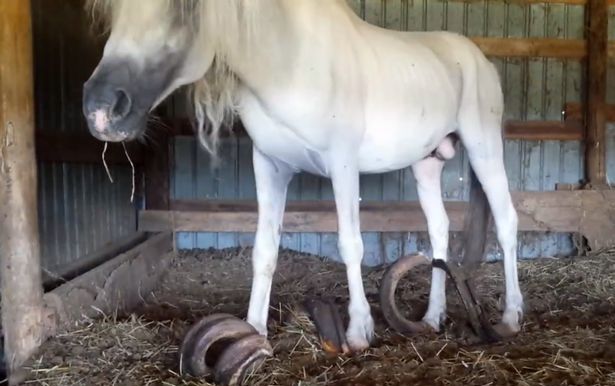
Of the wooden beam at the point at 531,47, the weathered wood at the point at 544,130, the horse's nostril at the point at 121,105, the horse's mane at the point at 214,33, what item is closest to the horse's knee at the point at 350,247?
the horse's mane at the point at 214,33

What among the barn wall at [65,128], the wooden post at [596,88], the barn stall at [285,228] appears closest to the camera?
the barn stall at [285,228]

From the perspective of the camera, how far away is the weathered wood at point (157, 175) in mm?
6156

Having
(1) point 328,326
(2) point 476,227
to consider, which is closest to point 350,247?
(1) point 328,326

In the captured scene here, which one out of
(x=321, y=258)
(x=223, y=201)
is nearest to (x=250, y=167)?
(x=223, y=201)

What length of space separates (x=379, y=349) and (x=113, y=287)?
1.71 metres

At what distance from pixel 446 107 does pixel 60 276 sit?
7.83ft

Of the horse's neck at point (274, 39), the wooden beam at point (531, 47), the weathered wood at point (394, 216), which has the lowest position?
the weathered wood at point (394, 216)

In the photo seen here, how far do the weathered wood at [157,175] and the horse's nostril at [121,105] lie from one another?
12.3ft

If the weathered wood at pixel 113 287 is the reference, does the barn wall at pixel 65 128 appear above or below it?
above

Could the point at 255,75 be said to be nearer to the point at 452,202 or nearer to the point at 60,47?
the point at 60,47

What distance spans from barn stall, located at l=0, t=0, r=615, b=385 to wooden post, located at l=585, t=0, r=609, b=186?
0.04 feet

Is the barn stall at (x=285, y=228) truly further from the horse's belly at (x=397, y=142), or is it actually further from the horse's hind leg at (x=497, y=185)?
the horse's belly at (x=397, y=142)

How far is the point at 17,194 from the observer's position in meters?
2.95

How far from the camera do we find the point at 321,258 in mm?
6262
